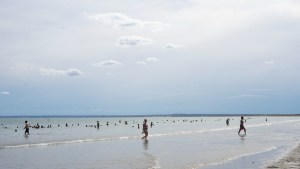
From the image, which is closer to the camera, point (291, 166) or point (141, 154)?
point (291, 166)

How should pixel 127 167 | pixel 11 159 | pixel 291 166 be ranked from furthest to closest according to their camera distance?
pixel 11 159, pixel 127 167, pixel 291 166

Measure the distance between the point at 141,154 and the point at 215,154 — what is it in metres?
4.48

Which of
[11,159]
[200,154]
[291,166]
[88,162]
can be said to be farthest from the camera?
[200,154]

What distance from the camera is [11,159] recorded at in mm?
23969

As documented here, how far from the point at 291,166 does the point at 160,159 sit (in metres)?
7.26

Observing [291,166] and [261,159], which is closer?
[291,166]

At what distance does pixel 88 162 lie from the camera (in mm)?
21969

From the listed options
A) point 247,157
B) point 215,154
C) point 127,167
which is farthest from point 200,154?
point 127,167

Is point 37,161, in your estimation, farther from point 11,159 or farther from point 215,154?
point 215,154

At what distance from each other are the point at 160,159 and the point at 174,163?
69.8 inches

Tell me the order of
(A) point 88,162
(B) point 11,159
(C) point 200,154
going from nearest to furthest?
(A) point 88,162, (B) point 11,159, (C) point 200,154

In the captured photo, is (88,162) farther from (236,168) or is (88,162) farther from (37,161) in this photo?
(236,168)

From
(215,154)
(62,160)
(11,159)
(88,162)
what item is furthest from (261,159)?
(11,159)

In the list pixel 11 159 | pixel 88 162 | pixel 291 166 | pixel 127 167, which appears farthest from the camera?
pixel 11 159
